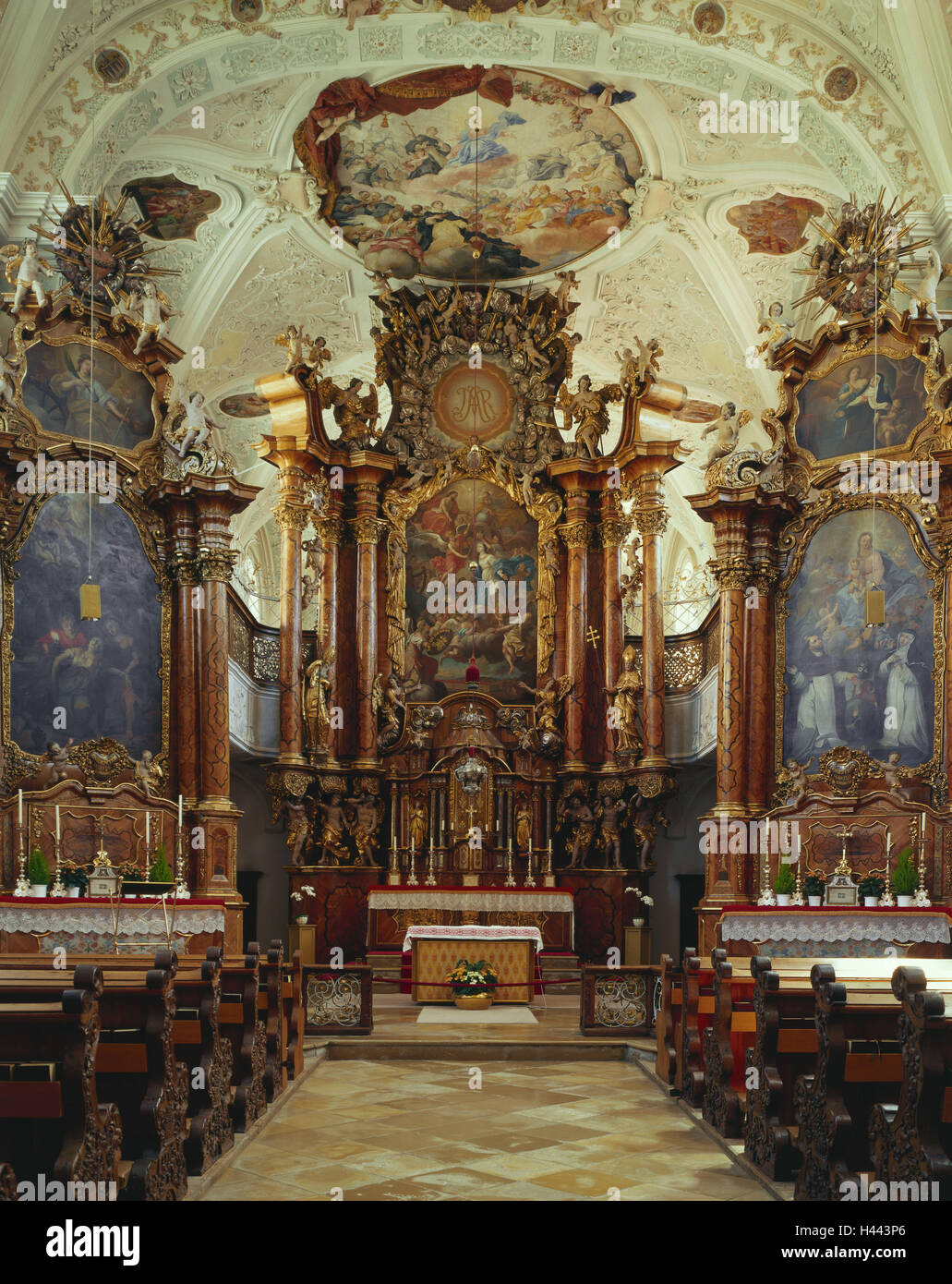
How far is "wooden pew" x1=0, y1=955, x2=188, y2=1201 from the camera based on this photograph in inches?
239

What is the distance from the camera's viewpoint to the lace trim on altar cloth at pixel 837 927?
1326cm

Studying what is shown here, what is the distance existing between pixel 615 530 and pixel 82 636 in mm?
7934

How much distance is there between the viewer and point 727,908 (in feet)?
44.5

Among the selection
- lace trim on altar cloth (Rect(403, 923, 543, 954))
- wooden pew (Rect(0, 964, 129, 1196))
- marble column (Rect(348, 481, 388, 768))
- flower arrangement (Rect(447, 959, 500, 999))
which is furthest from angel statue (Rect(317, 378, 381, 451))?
wooden pew (Rect(0, 964, 129, 1196))

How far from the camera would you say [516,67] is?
16531 mm

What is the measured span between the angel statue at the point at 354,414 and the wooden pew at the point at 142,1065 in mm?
14053

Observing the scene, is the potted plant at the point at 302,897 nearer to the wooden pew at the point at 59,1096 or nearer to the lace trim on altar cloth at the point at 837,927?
the lace trim on altar cloth at the point at 837,927

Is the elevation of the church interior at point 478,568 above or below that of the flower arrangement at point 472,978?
above

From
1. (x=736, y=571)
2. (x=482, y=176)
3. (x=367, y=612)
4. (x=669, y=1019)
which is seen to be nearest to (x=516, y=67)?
(x=482, y=176)

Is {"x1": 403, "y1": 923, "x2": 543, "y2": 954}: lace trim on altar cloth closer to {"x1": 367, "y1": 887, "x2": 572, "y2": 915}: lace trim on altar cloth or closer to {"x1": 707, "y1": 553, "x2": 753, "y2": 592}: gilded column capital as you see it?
{"x1": 367, "y1": 887, "x2": 572, "y2": 915}: lace trim on altar cloth

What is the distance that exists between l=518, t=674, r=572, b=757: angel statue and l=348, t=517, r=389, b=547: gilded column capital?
3.15m

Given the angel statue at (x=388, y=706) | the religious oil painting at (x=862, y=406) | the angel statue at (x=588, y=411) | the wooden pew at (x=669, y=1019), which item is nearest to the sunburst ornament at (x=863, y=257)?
the religious oil painting at (x=862, y=406)

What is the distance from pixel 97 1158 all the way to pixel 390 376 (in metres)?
16.3
